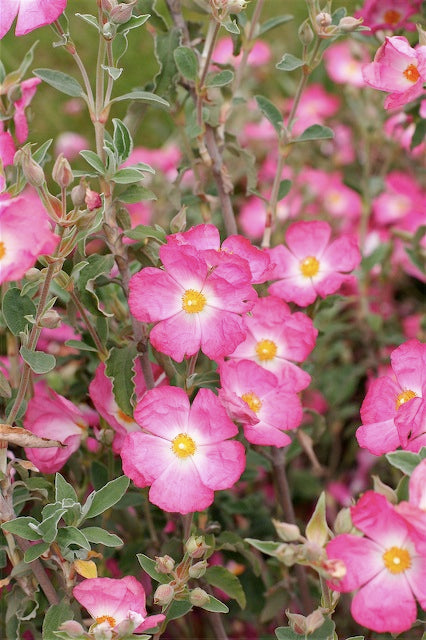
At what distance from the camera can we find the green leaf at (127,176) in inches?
43.2

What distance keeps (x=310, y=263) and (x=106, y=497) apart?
1.80 ft

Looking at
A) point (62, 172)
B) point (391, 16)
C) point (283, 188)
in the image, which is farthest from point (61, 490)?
point (391, 16)

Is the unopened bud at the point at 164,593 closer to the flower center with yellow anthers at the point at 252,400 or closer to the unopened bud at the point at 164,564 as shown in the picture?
the unopened bud at the point at 164,564

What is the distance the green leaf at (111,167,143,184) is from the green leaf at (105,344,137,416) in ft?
0.78

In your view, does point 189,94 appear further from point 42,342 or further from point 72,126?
point 72,126

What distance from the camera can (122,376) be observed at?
1.15m

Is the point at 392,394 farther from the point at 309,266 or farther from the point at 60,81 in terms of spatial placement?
the point at 60,81

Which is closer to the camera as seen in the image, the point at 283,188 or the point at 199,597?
the point at 199,597

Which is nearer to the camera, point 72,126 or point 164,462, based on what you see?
point 164,462

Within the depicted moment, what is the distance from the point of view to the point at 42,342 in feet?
5.87

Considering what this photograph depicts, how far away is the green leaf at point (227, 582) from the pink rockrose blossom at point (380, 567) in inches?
11.2

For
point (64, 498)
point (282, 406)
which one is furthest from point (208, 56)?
point (64, 498)

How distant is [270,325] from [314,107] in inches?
75.3

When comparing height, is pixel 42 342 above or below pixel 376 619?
below
